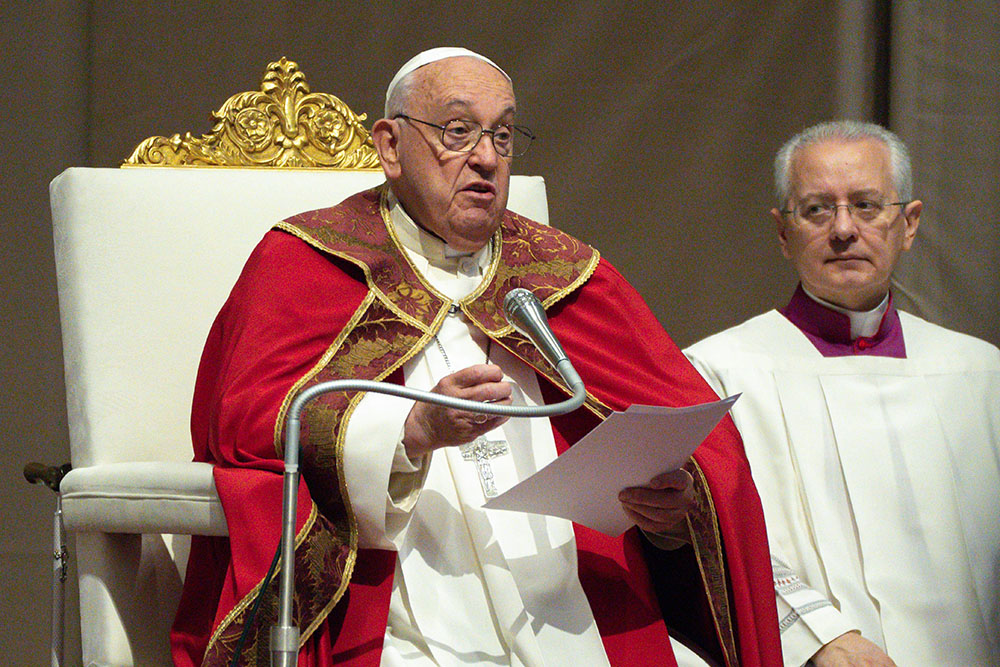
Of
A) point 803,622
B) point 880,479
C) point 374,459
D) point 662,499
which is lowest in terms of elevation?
point 803,622

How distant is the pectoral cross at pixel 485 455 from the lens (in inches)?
101

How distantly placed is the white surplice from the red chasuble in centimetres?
36

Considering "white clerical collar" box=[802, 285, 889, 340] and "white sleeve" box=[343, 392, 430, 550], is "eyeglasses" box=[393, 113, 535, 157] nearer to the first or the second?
"white sleeve" box=[343, 392, 430, 550]

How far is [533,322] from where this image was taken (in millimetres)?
1920

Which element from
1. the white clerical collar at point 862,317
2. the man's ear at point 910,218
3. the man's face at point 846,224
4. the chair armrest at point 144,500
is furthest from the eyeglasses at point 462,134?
the man's ear at point 910,218

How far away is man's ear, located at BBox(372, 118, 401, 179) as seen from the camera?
2.79 m

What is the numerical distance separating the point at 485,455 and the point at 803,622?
803 mm

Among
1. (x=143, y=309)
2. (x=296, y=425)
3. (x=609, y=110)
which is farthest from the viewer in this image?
(x=609, y=110)

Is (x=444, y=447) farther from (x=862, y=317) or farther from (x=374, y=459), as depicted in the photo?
(x=862, y=317)

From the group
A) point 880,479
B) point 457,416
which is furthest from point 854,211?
point 457,416

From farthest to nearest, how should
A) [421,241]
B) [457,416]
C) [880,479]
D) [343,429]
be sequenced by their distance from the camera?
[880,479], [421,241], [343,429], [457,416]

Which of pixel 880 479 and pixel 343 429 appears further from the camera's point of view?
pixel 880 479

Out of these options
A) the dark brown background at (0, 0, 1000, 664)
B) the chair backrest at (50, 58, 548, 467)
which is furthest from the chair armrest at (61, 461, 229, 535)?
the dark brown background at (0, 0, 1000, 664)

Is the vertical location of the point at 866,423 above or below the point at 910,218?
below
